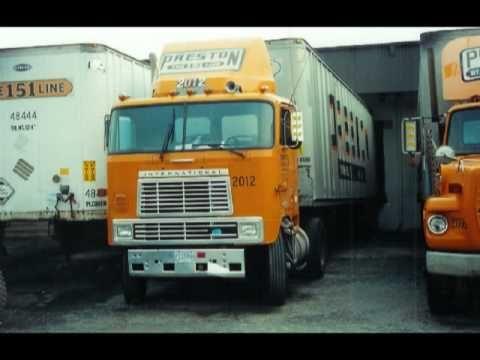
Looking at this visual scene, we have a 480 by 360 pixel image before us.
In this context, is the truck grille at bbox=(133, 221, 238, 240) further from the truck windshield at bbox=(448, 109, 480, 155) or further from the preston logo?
the preston logo

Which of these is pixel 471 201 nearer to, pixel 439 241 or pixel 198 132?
pixel 439 241

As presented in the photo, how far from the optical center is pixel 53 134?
10422mm

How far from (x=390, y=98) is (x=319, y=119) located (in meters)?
11.6

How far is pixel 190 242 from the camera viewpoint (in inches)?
343

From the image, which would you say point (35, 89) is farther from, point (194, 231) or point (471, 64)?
point (471, 64)

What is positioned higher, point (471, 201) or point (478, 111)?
point (478, 111)

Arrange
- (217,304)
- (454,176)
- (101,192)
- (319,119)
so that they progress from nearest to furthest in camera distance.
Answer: (454,176)
(217,304)
(101,192)
(319,119)

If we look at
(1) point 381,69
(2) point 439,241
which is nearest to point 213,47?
(2) point 439,241

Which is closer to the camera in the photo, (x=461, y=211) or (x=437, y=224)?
(x=461, y=211)

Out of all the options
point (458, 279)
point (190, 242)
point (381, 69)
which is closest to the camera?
point (458, 279)

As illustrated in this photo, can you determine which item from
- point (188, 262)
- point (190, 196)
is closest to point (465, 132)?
→ point (190, 196)

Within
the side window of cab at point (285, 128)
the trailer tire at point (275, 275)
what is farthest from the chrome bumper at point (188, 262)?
the side window of cab at point (285, 128)

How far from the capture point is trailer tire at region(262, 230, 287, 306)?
8.85 meters

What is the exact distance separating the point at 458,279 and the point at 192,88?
4.25 m
